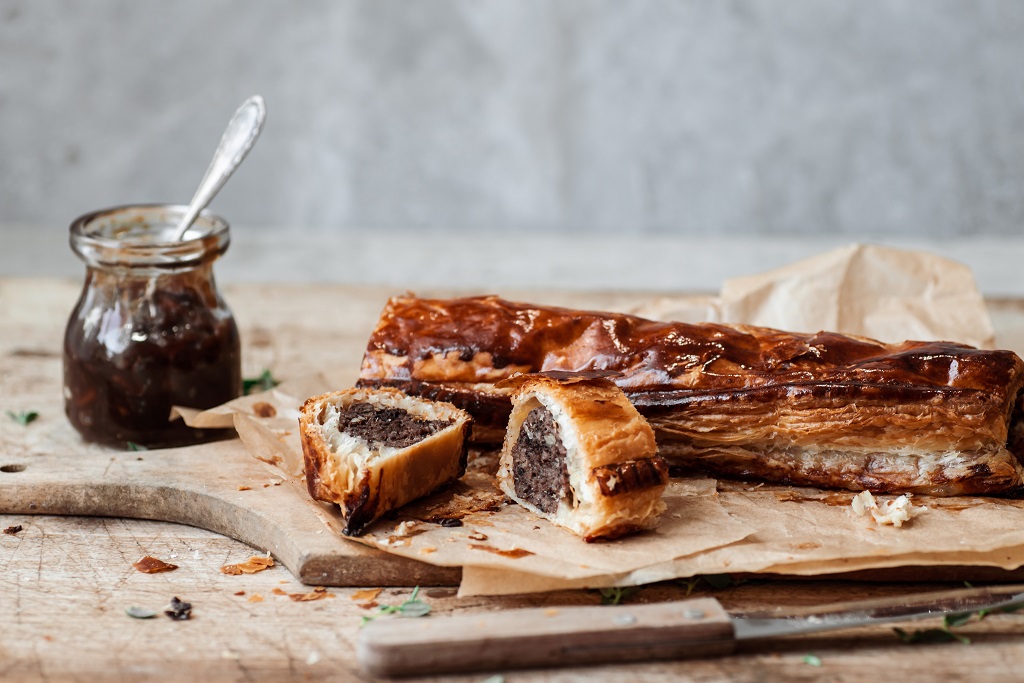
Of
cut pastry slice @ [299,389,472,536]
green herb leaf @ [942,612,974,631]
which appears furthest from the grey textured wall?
green herb leaf @ [942,612,974,631]

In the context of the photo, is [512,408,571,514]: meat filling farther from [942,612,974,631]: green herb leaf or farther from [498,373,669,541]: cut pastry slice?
[942,612,974,631]: green herb leaf

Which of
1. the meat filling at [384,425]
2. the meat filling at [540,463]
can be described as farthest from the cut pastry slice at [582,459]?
the meat filling at [384,425]

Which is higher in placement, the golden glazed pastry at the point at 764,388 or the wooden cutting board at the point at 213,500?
the golden glazed pastry at the point at 764,388

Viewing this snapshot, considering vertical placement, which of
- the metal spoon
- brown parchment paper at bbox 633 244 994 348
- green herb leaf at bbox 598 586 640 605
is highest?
the metal spoon

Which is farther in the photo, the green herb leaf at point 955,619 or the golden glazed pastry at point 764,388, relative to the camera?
the golden glazed pastry at point 764,388

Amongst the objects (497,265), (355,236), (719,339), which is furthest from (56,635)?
(355,236)

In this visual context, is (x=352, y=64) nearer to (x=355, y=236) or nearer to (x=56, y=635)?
(x=355, y=236)

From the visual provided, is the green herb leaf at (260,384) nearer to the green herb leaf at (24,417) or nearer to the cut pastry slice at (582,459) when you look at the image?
the green herb leaf at (24,417)
